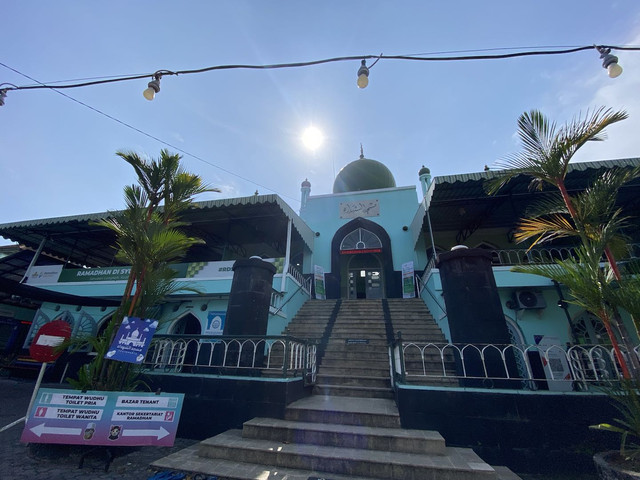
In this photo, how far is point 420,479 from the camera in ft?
9.43

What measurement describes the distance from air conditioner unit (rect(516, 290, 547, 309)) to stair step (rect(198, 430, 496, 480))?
6.12 meters

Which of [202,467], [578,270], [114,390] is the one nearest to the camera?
[202,467]

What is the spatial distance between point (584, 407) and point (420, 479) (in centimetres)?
231

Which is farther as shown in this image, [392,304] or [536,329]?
[392,304]

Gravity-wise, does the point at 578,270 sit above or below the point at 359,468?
above

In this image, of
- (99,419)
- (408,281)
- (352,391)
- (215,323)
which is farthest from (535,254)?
(99,419)

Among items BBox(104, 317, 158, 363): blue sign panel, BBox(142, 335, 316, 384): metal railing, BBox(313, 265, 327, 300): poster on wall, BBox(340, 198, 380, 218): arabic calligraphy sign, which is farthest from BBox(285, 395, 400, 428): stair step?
BBox(340, 198, 380, 218): arabic calligraphy sign

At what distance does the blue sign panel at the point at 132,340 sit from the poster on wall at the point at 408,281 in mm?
9547

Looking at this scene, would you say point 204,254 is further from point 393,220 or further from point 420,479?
point 420,479

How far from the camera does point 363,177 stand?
638 inches

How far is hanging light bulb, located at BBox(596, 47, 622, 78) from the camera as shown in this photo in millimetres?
3615

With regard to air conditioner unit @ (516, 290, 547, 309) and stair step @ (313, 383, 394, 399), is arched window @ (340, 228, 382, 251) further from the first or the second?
stair step @ (313, 383, 394, 399)

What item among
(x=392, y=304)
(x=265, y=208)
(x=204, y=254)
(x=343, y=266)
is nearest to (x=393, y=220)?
(x=343, y=266)

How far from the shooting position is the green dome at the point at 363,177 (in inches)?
632
